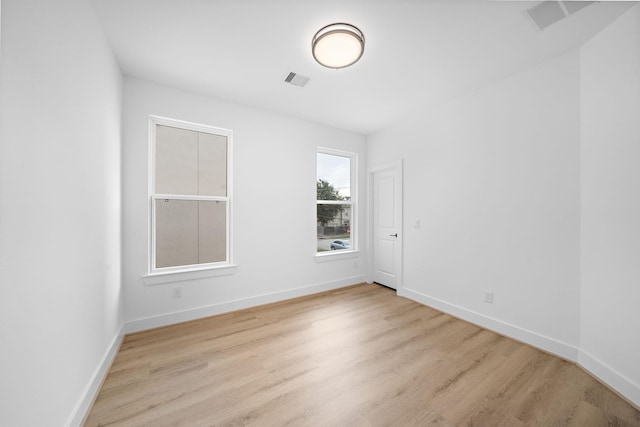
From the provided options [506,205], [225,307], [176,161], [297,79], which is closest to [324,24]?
[297,79]

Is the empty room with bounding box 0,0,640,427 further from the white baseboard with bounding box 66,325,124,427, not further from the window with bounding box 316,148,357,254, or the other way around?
the window with bounding box 316,148,357,254

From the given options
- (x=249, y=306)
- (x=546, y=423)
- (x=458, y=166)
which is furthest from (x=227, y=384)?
(x=458, y=166)

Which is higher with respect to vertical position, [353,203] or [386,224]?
[353,203]

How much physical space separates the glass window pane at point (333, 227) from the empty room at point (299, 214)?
0.51m

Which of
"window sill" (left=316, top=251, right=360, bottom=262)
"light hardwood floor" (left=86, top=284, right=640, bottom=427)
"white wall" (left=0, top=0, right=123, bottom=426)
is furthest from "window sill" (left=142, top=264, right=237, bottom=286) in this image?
"window sill" (left=316, top=251, right=360, bottom=262)

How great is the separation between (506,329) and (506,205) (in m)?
1.32

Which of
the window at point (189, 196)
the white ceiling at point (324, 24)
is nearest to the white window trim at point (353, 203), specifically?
the white ceiling at point (324, 24)

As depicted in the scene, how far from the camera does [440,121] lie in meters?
3.28

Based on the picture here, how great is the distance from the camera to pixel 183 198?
2.96 metres

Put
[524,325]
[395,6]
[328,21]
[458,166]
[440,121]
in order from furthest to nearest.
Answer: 1. [440,121]
2. [458,166]
3. [524,325]
4. [328,21]
5. [395,6]

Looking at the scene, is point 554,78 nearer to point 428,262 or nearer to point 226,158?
point 428,262

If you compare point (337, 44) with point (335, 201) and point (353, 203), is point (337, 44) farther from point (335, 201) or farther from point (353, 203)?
point (353, 203)

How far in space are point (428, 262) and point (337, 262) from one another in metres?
1.43

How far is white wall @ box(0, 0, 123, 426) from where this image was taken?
3.08 feet
